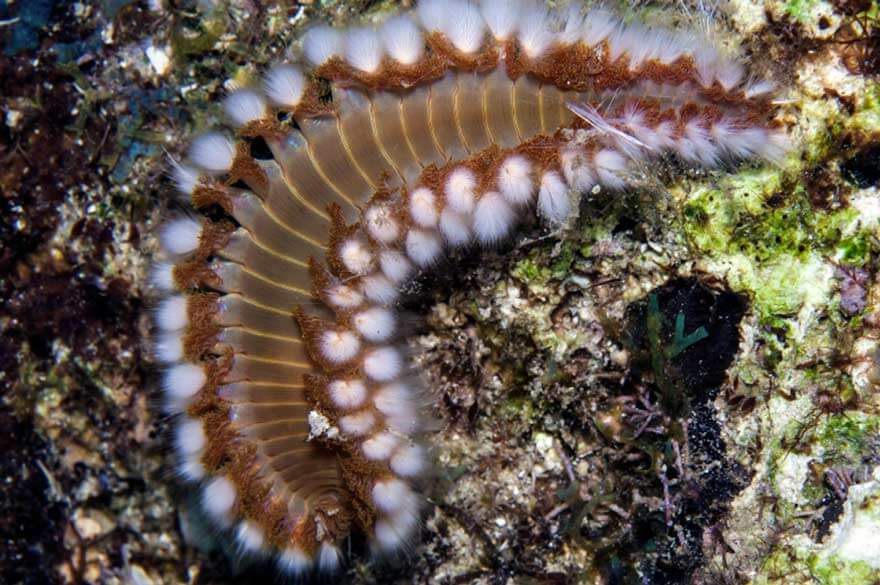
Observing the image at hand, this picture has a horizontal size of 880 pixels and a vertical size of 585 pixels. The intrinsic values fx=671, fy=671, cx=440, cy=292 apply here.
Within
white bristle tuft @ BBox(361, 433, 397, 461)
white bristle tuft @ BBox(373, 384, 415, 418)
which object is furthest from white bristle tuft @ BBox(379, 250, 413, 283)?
white bristle tuft @ BBox(361, 433, 397, 461)

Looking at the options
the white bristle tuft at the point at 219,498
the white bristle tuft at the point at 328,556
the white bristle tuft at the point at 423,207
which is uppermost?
the white bristle tuft at the point at 423,207

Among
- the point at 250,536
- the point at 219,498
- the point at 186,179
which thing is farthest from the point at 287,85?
the point at 250,536

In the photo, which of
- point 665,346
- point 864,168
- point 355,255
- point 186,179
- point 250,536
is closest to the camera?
point 864,168

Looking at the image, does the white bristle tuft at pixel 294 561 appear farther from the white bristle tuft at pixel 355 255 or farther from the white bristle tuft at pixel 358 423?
the white bristle tuft at pixel 355 255

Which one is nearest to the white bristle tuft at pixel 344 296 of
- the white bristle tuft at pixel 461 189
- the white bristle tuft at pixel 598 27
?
the white bristle tuft at pixel 461 189

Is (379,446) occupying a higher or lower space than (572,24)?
lower

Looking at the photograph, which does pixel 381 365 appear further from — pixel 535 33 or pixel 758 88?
pixel 758 88

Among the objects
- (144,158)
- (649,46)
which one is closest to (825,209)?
(649,46)
